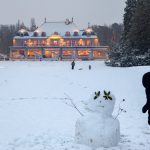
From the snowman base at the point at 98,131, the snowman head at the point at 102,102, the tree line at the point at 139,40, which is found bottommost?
the snowman base at the point at 98,131

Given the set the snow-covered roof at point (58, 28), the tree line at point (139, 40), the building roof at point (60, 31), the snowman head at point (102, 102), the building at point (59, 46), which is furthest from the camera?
the snow-covered roof at point (58, 28)

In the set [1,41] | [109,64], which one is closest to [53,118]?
[109,64]

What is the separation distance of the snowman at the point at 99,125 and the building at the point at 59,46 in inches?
3281

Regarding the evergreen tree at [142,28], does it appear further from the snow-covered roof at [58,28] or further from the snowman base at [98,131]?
the snow-covered roof at [58,28]

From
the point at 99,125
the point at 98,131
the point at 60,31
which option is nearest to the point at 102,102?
the point at 99,125

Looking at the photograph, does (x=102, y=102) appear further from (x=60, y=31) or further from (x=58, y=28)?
(x=58, y=28)

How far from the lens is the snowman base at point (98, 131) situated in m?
7.87

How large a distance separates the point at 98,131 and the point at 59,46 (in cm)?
8827

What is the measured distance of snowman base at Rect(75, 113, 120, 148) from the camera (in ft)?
25.8

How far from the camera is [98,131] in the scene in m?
7.88

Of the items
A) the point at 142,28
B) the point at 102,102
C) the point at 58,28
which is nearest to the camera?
the point at 102,102

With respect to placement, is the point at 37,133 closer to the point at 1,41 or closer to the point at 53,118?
the point at 53,118

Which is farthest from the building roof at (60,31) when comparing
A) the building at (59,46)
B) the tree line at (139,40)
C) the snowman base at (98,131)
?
the snowman base at (98,131)

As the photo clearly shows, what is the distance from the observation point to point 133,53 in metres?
46.0
